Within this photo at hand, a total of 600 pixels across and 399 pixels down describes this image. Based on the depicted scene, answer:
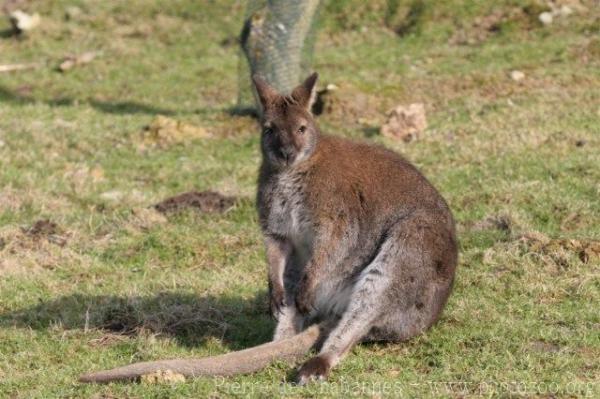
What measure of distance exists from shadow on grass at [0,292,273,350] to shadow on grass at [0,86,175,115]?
754 centimetres

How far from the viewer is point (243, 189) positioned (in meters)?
11.1

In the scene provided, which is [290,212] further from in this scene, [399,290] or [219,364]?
[219,364]

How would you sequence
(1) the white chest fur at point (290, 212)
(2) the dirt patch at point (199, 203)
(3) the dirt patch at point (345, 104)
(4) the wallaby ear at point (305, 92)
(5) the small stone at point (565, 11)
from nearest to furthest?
(1) the white chest fur at point (290, 212) → (4) the wallaby ear at point (305, 92) → (2) the dirt patch at point (199, 203) → (3) the dirt patch at point (345, 104) → (5) the small stone at point (565, 11)

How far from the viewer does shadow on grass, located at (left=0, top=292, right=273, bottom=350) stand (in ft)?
23.9

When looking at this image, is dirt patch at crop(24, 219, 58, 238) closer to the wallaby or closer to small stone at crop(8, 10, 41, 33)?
the wallaby

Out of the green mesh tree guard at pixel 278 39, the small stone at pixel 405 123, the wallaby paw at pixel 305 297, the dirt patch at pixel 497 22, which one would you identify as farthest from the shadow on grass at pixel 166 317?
the dirt patch at pixel 497 22

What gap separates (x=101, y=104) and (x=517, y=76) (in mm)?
6353

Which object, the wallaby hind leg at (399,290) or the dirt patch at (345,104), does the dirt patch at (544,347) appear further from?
the dirt patch at (345,104)

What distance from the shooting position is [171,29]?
1927 cm

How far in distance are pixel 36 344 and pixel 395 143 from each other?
20.9ft

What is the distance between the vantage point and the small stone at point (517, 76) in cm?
1454

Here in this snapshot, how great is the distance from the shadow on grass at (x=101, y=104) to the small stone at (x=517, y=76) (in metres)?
4.98

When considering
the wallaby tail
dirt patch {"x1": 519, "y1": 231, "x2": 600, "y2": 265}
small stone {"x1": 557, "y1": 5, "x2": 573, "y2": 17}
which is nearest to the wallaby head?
the wallaby tail

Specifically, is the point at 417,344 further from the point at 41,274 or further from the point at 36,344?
the point at 41,274
